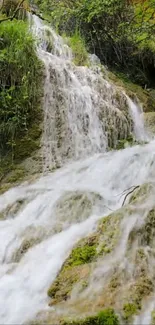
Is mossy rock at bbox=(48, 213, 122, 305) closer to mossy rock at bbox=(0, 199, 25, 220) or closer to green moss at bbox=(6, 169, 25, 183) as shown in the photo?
mossy rock at bbox=(0, 199, 25, 220)

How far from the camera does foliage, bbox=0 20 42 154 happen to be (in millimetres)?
6055

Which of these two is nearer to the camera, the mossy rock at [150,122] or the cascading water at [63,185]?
the cascading water at [63,185]

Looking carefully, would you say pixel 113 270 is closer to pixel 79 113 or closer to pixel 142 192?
pixel 142 192

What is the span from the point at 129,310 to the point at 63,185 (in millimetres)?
2691

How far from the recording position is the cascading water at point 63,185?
10.4ft

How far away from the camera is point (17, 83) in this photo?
6336mm

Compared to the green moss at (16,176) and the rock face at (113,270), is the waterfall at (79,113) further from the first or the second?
the rock face at (113,270)

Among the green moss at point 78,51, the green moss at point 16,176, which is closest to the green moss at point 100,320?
the green moss at point 16,176

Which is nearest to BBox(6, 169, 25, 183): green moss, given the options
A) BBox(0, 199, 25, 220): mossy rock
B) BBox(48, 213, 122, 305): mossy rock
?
BBox(0, 199, 25, 220): mossy rock

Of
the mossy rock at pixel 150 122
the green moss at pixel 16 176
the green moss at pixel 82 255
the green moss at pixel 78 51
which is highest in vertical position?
the green moss at pixel 78 51

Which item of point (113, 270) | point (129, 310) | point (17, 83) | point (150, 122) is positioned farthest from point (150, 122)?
point (129, 310)

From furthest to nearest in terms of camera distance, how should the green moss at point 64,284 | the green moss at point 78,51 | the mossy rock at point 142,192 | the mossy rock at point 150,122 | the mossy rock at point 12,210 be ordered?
the green moss at point 78,51 → the mossy rock at point 150,122 → the mossy rock at point 12,210 → the mossy rock at point 142,192 → the green moss at point 64,284

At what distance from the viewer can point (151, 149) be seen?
5.84 m

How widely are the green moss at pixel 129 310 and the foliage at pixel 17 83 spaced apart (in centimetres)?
382
